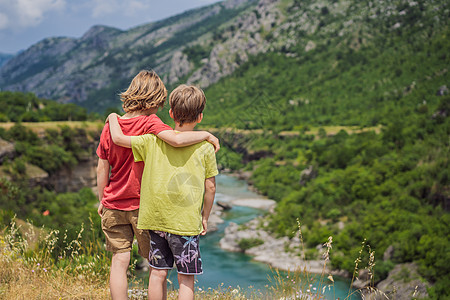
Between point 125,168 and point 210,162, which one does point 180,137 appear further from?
point 125,168

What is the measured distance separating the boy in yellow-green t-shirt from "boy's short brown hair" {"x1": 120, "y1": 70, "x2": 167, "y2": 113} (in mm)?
214

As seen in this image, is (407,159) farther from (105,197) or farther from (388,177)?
(105,197)

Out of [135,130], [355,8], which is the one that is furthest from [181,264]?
[355,8]

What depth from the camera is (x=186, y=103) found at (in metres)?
2.59

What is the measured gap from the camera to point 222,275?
21.6 metres

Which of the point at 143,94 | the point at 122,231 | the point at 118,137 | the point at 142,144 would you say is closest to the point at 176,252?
the point at 122,231

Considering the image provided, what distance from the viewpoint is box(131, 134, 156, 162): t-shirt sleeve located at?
8.49 feet

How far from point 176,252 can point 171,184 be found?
1.40ft

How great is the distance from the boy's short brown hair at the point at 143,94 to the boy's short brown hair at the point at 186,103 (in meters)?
0.21

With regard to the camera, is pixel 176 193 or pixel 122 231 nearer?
pixel 176 193

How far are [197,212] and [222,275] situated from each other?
65.8 ft

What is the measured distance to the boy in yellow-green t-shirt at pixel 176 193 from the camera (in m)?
2.55

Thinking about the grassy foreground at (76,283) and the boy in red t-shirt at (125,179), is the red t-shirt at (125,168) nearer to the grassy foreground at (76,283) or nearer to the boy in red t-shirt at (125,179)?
the boy in red t-shirt at (125,179)

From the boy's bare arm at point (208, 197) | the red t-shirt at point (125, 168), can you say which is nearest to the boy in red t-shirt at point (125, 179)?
the red t-shirt at point (125, 168)
